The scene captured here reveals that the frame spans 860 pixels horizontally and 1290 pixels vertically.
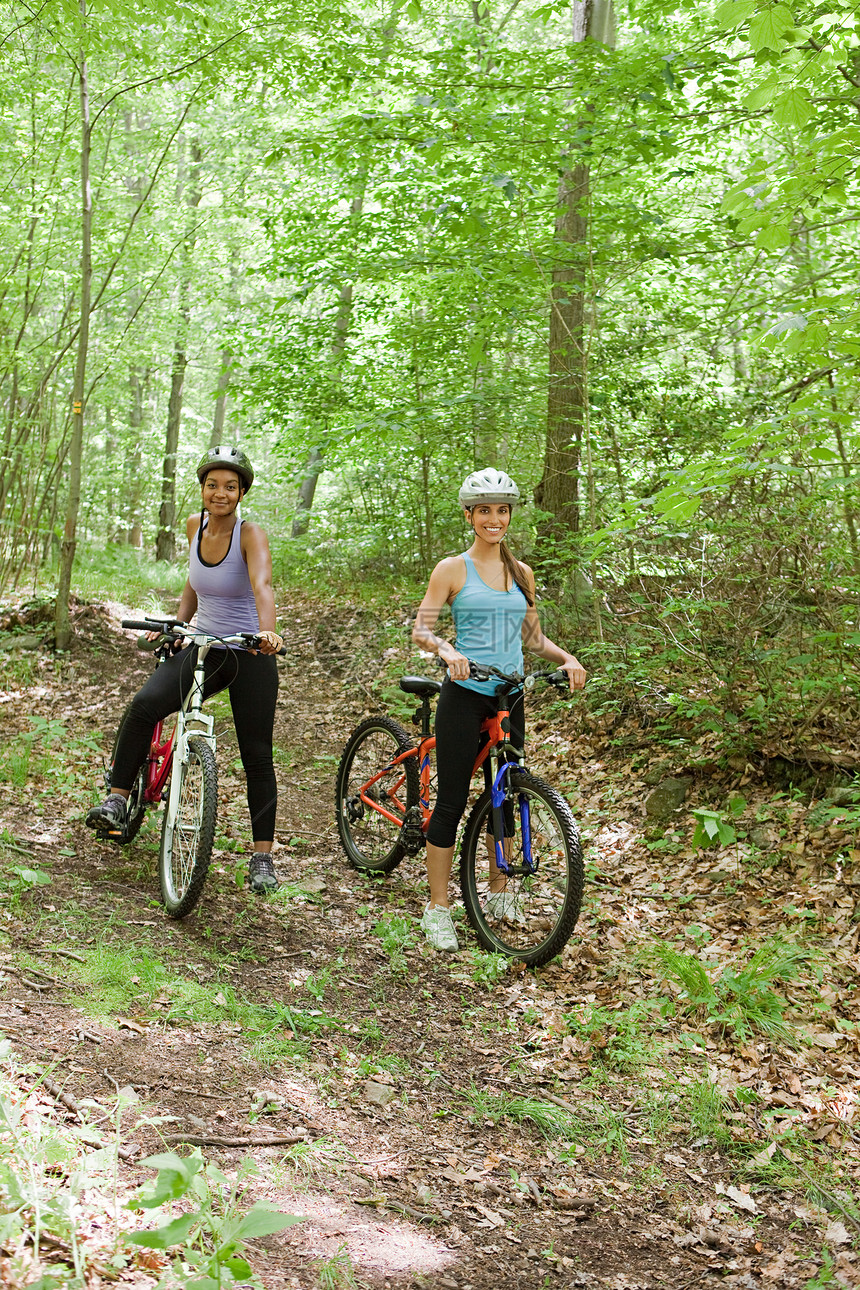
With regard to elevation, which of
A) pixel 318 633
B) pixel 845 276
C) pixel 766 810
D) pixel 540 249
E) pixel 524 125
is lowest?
pixel 766 810

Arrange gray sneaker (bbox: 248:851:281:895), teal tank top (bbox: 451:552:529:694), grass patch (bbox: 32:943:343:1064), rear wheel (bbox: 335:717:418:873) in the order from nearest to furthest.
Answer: grass patch (bbox: 32:943:343:1064) → teal tank top (bbox: 451:552:529:694) → gray sneaker (bbox: 248:851:281:895) → rear wheel (bbox: 335:717:418:873)

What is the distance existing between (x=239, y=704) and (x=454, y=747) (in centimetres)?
117

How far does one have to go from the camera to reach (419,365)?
10367 mm

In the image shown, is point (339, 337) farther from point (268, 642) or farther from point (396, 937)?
point (396, 937)

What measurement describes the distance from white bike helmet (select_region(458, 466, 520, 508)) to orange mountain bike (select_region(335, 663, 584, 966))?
0.81 metres

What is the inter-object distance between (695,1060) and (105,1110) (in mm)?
2318

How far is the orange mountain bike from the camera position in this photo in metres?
4.38

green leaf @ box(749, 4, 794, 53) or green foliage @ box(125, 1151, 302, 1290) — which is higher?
green leaf @ box(749, 4, 794, 53)

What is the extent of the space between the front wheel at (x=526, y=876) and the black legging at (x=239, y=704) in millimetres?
1121

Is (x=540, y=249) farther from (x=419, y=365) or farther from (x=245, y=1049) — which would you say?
(x=245, y=1049)

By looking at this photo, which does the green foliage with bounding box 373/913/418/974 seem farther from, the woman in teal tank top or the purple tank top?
the purple tank top

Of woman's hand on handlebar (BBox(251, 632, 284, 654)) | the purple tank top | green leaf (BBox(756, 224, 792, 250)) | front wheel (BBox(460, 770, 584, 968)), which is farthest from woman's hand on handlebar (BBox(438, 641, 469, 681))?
green leaf (BBox(756, 224, 792, 250))

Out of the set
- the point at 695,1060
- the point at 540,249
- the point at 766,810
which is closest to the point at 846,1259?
the point at 695,1060

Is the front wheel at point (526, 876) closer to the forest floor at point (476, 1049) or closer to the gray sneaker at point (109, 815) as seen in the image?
the forest floor at point (476, 1049)
